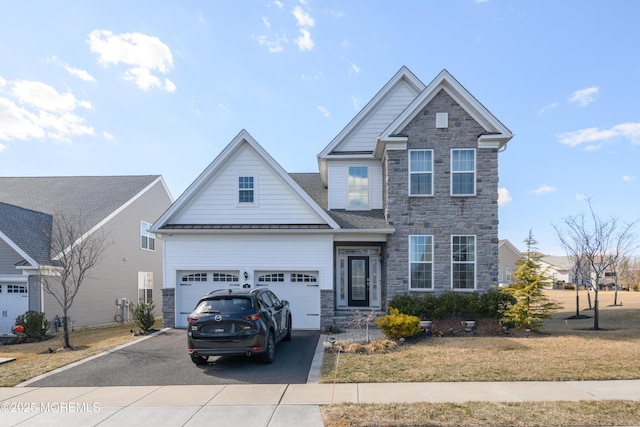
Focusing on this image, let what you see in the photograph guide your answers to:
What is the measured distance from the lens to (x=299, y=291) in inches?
598

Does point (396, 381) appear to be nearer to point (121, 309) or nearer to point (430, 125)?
point (430, 125)

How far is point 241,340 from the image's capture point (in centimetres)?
891

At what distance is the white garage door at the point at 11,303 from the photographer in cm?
1727

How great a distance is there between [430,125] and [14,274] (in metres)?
18.5

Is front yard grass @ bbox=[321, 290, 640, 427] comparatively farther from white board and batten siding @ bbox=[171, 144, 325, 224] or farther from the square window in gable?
the square window in gable

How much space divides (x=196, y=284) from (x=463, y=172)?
36.1 ft

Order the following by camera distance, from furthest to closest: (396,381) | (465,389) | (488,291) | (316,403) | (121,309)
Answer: (121,309), (488,291), (396,381), (465,389), (316,403)

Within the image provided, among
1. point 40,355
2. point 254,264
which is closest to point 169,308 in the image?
point 254,264

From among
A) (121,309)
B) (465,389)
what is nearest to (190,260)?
(121,309)

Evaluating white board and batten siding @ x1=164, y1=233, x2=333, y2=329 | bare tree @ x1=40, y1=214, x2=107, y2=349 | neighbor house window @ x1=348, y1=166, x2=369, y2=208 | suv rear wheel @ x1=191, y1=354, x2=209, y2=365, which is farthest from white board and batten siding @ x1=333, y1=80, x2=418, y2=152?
bare tree @ x1=40, y1=214, x2=107, y2=349

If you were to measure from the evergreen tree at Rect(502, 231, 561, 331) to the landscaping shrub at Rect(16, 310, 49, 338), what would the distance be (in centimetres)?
1748

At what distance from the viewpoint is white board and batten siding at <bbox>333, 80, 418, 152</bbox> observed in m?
17.0

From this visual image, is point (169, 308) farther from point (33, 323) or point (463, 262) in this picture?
point (463, 262)

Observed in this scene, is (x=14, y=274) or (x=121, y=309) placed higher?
(x=14, y=274)
